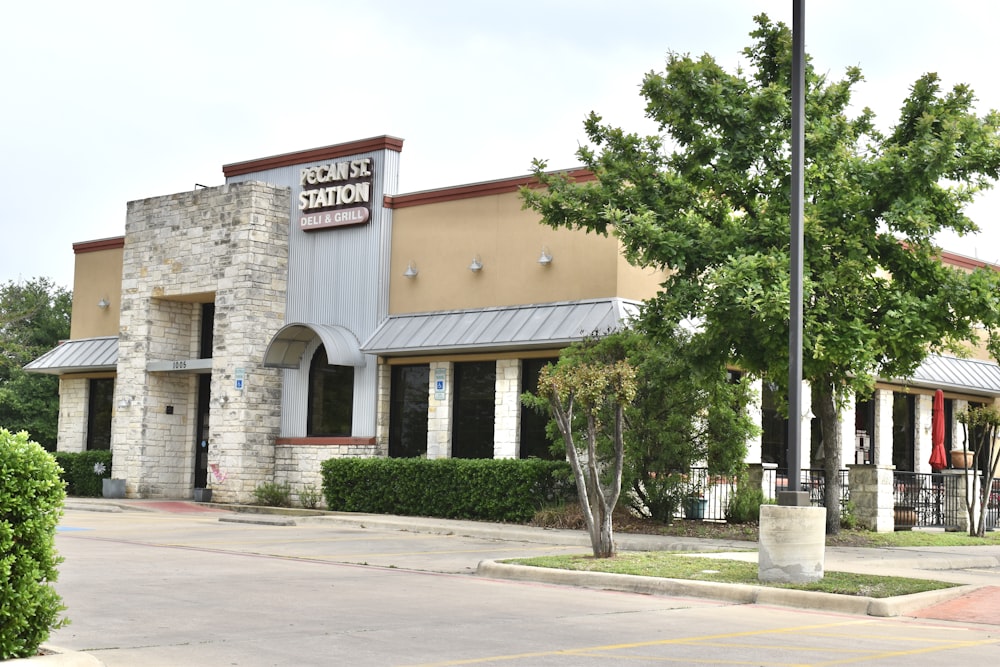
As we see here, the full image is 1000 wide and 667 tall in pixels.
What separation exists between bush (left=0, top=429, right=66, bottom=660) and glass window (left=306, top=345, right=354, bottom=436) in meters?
21.0

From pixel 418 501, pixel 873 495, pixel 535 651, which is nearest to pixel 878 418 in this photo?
pixel 873 495

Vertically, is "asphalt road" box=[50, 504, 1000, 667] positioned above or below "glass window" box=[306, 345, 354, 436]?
below

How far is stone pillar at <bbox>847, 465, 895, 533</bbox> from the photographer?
22.2 metres

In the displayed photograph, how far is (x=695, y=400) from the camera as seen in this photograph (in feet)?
72.6

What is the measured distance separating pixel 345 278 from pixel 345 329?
1.21 metres

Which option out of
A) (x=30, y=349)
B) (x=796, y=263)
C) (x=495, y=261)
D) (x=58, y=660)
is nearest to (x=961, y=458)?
(x=495, y=261)

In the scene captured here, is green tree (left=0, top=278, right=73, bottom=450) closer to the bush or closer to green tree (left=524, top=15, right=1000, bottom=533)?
green tree (left=524, top=15, right=1000, bottom=533)

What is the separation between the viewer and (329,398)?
1137 inches

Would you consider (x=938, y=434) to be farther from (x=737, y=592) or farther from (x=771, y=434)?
(x=737, y=592)

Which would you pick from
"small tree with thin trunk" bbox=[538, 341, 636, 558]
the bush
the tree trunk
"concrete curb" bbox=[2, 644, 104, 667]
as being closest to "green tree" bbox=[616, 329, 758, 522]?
the tree trunk

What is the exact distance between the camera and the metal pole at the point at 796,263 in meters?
13.5

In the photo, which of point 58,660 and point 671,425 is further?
point 671,425

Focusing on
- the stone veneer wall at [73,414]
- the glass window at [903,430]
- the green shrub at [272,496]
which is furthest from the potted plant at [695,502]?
the stone veneer wall at [73,414]

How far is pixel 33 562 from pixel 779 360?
13569 millimetres
